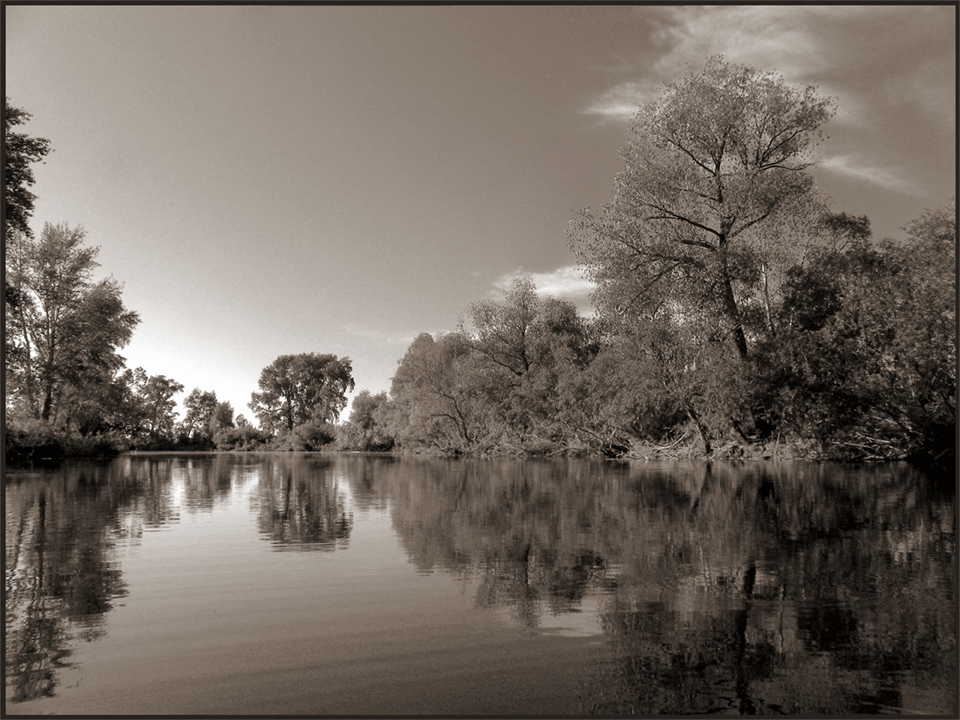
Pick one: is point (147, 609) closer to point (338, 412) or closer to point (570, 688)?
point (570, 688)

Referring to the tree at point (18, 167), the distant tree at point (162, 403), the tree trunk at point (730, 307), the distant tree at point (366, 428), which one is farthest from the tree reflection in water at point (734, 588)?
the distant tree at point (162, 403)

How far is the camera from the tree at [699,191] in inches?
995

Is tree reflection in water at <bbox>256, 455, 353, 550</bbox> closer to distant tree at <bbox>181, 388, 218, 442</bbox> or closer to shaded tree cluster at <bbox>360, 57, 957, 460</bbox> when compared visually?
shaded tree cluster at <bbox>360, 57, 957, 460</bbox>

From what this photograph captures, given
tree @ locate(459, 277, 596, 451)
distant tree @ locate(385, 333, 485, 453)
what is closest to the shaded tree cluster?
tree @ locate(459, 277, 596, 451)

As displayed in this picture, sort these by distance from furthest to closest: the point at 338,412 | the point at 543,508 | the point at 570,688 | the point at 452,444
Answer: the point at 338,412, the point at 452,444, the point at 543,508, the point at 570,688

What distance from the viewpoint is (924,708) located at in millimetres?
2955

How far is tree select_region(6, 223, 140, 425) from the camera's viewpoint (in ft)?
114

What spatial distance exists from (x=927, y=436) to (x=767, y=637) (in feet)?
78.9

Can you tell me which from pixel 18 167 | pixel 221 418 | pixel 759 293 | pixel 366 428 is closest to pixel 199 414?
pixel 221 418

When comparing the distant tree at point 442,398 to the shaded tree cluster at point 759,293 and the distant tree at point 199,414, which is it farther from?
the distant tree at point 199,414

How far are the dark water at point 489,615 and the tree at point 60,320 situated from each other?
31.0 m

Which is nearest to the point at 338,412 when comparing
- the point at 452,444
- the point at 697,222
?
the point at 452,444

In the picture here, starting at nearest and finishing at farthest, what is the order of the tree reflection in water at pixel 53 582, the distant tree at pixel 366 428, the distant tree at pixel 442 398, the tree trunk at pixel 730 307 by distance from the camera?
the tree reflection in water at pixel 53 582, the tree trunk at pixel 730 307, the distant tree at pixel 442 398, the distant tree at pixel 366 428

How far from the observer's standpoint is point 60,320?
3644 centimetres
